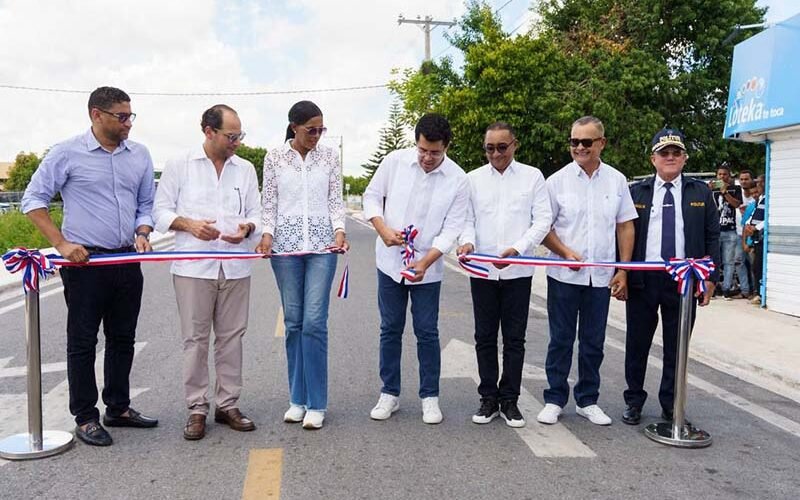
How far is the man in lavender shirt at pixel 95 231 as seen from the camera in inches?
173

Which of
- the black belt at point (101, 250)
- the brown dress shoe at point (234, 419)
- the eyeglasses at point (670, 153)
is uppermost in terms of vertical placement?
the eyeglasses at point (670, 153)

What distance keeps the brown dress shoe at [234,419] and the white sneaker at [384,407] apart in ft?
2.70

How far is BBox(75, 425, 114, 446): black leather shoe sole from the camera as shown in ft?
14.3

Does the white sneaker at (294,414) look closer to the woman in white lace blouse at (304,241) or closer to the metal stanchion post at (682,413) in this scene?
the woman in white lace blouse at (304,241)

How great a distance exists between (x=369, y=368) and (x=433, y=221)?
2084 mm

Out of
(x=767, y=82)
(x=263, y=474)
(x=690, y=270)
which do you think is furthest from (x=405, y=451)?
(x=767, y=82)

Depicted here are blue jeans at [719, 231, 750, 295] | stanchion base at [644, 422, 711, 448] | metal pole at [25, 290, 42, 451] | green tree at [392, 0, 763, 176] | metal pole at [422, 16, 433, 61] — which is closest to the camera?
metal pole at [25, 290, 42, 451]

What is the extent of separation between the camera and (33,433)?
14.0 feet

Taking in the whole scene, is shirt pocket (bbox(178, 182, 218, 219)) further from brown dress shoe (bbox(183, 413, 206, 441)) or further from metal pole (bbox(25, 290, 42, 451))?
brown dress shoe (bbox(183, 413, 206, 441))

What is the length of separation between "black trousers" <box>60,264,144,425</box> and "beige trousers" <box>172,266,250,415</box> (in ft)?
1.08

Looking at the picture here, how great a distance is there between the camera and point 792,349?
7.22m

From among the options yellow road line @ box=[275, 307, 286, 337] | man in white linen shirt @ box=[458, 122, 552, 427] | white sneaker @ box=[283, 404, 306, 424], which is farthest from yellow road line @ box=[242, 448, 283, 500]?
yellow road line @ box=[275, 307, 286, 337]

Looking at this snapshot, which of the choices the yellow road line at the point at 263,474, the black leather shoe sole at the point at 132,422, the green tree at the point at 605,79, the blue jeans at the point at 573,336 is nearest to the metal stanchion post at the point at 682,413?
the blue jeans at the point at 573,336

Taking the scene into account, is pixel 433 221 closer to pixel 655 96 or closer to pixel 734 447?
pixel 734 447
